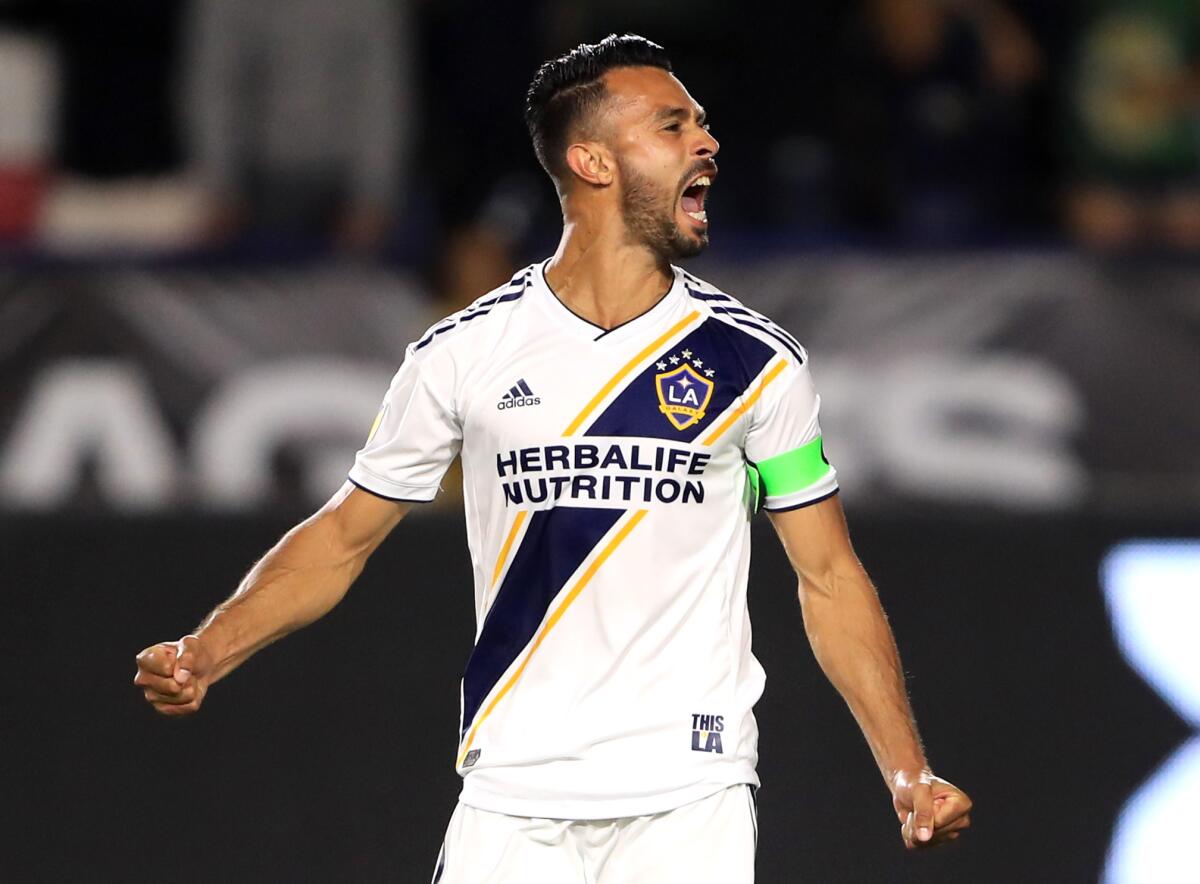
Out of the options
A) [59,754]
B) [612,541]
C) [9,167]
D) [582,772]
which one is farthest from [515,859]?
[9,167]

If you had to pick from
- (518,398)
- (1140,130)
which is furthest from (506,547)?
(1140,130)

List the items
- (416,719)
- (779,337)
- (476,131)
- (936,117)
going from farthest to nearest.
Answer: (476,131) → (936,117) → (416,719) → (779,337)

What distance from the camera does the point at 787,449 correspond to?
4035mm

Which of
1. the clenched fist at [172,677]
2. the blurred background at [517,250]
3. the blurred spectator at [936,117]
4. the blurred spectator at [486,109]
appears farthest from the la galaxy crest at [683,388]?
the blurred spectator at [936,117]

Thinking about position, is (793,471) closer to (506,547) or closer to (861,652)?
(861,652)

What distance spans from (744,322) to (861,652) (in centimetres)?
70

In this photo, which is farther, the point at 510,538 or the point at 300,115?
the point at 300,115

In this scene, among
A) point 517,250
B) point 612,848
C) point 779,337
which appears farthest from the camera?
point 517,250

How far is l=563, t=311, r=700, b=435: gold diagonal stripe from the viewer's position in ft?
13.2

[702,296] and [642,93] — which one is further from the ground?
[642,93]

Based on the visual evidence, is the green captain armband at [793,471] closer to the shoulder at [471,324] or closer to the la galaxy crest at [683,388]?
the la galaxy crest at [683,388]

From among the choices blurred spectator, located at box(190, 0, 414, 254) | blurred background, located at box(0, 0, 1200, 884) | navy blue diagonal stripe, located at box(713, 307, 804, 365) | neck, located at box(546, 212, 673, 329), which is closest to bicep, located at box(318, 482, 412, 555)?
neck, located at box(546, 212, 673, 329)

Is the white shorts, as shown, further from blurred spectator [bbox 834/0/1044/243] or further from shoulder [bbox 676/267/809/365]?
blurred spectator [bbox 834/0/1044/243]

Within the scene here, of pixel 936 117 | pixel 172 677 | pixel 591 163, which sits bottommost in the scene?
pixel 172 677
